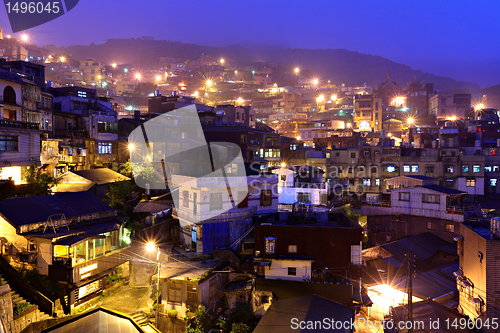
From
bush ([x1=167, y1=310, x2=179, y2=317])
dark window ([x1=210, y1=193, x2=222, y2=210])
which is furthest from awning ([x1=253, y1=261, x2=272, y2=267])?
dark window ([x1=210, y1=193, x2=222, y2=210])

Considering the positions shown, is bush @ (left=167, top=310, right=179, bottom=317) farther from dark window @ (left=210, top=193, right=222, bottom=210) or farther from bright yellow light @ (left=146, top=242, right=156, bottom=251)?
dark window @ (left=210, top=193, right=222, bottom=210)

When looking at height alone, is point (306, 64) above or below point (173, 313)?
above

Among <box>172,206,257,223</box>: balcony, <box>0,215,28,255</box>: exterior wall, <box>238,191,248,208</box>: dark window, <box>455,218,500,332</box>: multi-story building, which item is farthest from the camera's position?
<box>238,191,248,208</box>: dark window

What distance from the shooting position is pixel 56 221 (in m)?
17.9

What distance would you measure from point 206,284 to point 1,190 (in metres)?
16.3

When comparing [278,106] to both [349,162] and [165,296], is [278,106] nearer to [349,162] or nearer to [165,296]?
[349,162]

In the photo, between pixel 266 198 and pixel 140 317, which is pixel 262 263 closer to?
pixel 140 317

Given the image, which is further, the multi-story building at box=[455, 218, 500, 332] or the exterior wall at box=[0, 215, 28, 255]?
the exterior wall at box=[0, 215, 28, 255]

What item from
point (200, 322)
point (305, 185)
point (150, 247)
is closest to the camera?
point (200, 322)

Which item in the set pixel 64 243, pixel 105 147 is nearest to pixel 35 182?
pixel 64 243

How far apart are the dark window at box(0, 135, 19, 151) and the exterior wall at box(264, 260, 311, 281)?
20947 mm

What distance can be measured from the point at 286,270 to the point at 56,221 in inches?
554

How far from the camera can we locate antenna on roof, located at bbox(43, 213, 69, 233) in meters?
17.6

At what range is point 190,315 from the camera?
17625 millimetres
